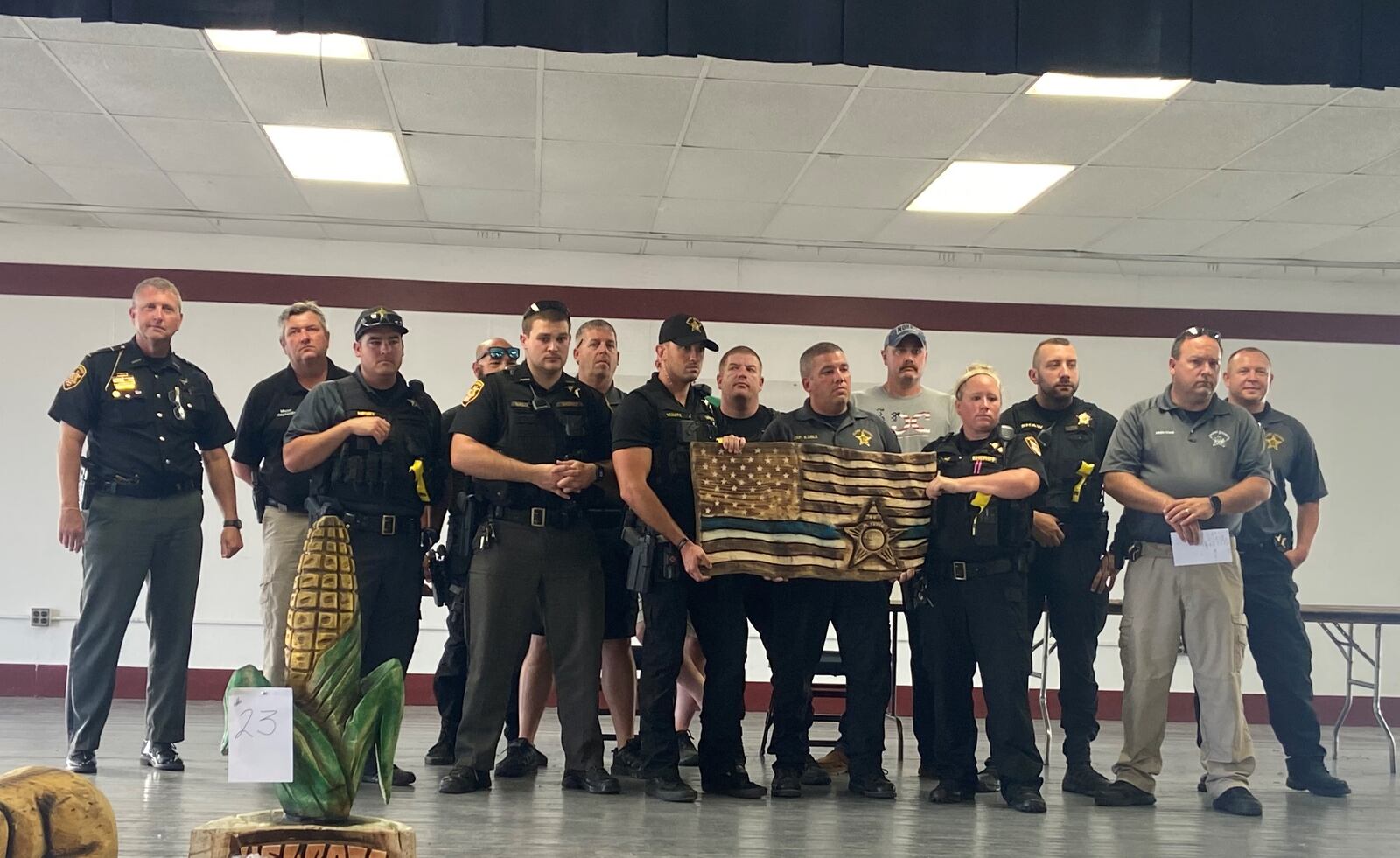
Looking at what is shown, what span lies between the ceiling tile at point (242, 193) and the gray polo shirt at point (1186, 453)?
16.6 feet

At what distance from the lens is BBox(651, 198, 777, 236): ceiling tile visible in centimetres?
708

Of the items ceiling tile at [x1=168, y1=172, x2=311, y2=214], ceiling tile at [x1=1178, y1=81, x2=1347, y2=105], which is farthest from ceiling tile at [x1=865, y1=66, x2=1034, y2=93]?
ceiling tile at [x1=168, y1=172, x2=311, y2=214]

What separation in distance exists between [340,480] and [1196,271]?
680cm

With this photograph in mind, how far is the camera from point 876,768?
434 cm

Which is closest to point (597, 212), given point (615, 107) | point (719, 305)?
point (719, 305)

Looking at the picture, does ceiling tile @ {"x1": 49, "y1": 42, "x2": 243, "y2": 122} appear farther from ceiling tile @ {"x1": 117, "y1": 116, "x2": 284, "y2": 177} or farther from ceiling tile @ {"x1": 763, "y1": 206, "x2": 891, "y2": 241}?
ceiling tile @ {"x1": 763, "y1": 206, "x2": 891, "y2": 241}

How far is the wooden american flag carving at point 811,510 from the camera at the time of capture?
4.09 meters

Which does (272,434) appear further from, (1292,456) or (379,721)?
(1292,456)

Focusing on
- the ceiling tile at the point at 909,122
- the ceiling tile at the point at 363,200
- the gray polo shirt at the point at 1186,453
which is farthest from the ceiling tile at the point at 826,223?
the gray polo shirt at the point at 1186,453

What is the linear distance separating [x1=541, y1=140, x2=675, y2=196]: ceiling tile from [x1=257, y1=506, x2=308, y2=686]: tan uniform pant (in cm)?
257

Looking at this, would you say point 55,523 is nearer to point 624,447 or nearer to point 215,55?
point 215,55

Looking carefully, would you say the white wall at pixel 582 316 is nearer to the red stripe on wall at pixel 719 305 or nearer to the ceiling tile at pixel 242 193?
the red stripe on wall at pixel 719 305

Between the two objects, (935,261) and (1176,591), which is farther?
(935,261)

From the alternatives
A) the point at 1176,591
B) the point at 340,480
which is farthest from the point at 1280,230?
the point at 340,480
